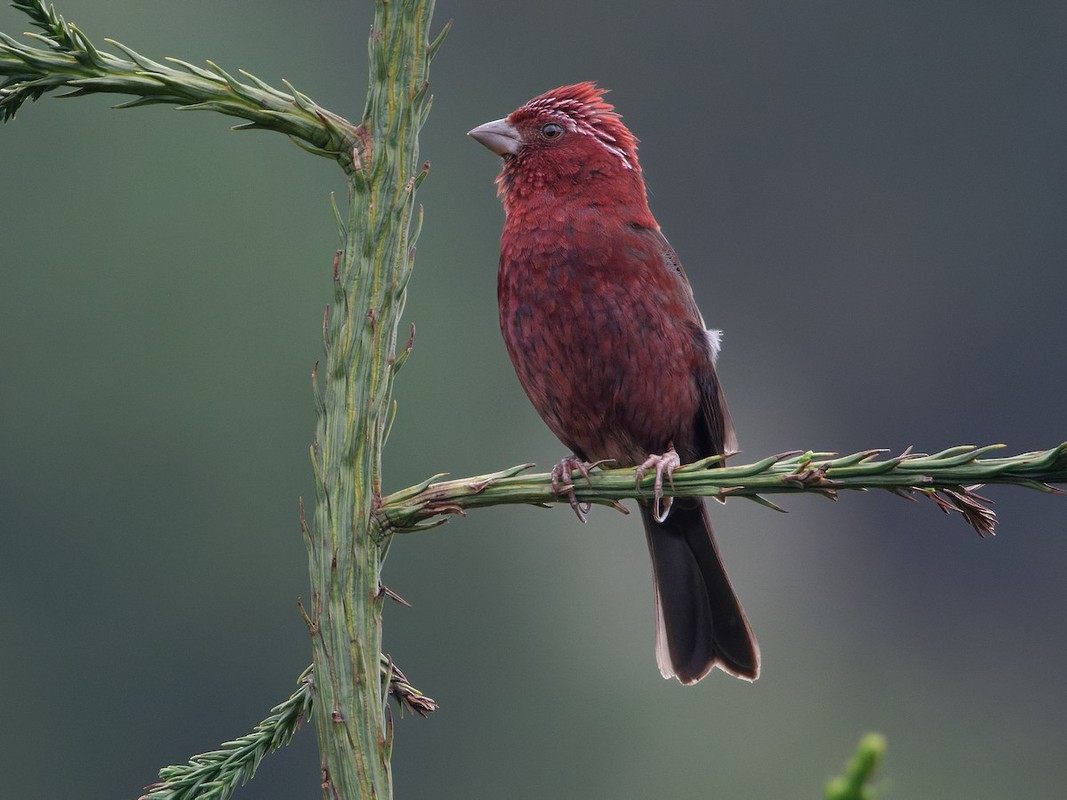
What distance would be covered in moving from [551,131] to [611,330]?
76 centimetres

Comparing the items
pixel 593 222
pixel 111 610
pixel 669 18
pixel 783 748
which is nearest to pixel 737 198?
pixel 669 18

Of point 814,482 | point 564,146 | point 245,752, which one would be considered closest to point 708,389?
point 564,146

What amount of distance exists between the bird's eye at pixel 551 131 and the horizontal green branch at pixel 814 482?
191 cm

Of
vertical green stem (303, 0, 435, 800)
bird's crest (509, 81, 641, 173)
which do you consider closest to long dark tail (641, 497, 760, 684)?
bird's crest (509, 81, 641, 173)

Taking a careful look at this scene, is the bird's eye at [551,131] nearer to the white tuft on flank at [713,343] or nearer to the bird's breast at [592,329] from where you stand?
the bird's breast at [592,329]

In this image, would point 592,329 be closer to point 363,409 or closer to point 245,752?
point 363,409

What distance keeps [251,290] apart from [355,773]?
98.2 ft

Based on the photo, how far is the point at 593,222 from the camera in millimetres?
3664

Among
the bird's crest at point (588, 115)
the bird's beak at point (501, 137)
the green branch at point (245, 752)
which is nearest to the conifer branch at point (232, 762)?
the green branch at point (245, 752)

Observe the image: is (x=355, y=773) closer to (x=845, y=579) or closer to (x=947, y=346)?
(x=845, y=579)

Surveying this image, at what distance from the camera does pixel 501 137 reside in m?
3.94

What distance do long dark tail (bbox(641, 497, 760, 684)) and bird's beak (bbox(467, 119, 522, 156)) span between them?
1149mm

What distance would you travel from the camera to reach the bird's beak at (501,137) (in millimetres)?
3898

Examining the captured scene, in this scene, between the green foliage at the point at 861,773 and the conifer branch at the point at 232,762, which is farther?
the conifer branch at the point at 232,762
